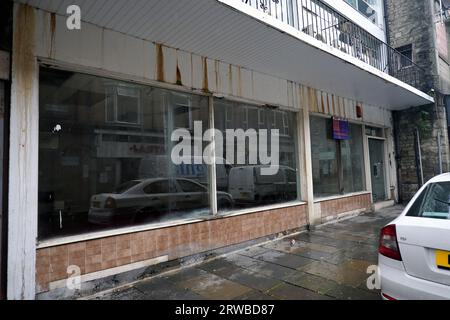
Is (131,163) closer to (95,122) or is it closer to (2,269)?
(95,122)

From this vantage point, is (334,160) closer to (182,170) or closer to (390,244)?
(182,170)

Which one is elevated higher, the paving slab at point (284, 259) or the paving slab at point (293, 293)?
the paving slab at point (284, 259)

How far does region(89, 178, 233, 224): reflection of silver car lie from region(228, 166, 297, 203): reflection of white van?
18.0 inches

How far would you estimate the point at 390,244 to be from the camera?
2680 millimetres

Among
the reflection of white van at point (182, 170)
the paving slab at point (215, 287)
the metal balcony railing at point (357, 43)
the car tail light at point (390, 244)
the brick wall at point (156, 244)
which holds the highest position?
the metal balcony railing at point (357, 43)

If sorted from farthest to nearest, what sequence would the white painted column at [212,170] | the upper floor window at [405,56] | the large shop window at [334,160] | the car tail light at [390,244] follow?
the upper floor window at [405,56] < the large shop window at [334,160] < the white painted column at [212,170] < the car tail light at [390,244]

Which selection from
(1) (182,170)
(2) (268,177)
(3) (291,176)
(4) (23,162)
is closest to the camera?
(4) (23,162)

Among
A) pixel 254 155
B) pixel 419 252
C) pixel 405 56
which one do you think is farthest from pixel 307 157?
pixel 405 56

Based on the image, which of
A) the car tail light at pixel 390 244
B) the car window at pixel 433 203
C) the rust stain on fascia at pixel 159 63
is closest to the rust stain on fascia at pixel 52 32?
the rust stain on fascia at pixel 159 63

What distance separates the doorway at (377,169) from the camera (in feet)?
32.1

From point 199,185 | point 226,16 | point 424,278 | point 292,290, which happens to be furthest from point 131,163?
point 424,278

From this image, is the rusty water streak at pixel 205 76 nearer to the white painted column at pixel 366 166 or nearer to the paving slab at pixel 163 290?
the paving slab at pixel 163 290

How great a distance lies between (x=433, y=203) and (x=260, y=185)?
12.4 feet
